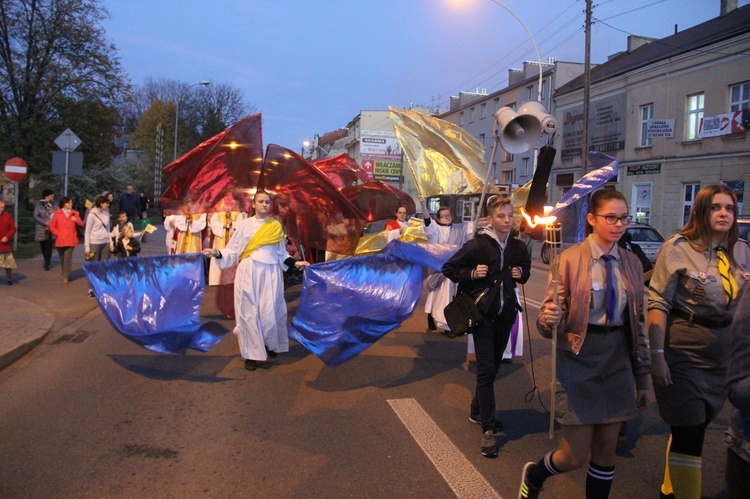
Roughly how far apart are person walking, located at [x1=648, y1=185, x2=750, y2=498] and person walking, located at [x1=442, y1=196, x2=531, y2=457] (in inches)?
52.6

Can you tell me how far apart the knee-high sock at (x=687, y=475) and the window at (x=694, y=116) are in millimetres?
27690

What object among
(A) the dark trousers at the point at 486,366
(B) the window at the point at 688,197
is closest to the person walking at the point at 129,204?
(A) the dark trousers at the point at 486,366

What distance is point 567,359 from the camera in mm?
3260

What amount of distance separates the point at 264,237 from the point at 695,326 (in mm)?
4377

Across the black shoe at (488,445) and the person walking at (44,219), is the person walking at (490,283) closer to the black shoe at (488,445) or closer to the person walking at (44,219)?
the black shoe at (488,445)

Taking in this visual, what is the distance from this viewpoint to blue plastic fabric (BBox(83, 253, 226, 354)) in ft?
20.0

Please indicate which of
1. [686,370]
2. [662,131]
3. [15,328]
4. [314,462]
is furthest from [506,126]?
[662,131]

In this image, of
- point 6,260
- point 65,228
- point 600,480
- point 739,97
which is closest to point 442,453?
point 600,480

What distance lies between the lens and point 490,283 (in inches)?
179

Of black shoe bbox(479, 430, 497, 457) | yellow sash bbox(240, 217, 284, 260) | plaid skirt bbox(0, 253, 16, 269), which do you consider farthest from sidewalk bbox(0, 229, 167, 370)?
black shoe bbox(479, 430, 497, 457)

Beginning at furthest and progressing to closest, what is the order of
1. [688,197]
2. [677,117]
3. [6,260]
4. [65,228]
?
[677,117] < [688,197] < [65,228] < [6,260]

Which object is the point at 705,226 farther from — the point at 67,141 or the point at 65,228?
the point at 67,141

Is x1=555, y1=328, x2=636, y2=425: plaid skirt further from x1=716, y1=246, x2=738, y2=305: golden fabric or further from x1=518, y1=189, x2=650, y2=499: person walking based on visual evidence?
x1=716, y1=246, x2=738, y2=305: golden fabric

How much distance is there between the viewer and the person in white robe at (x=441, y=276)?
8.30 m
